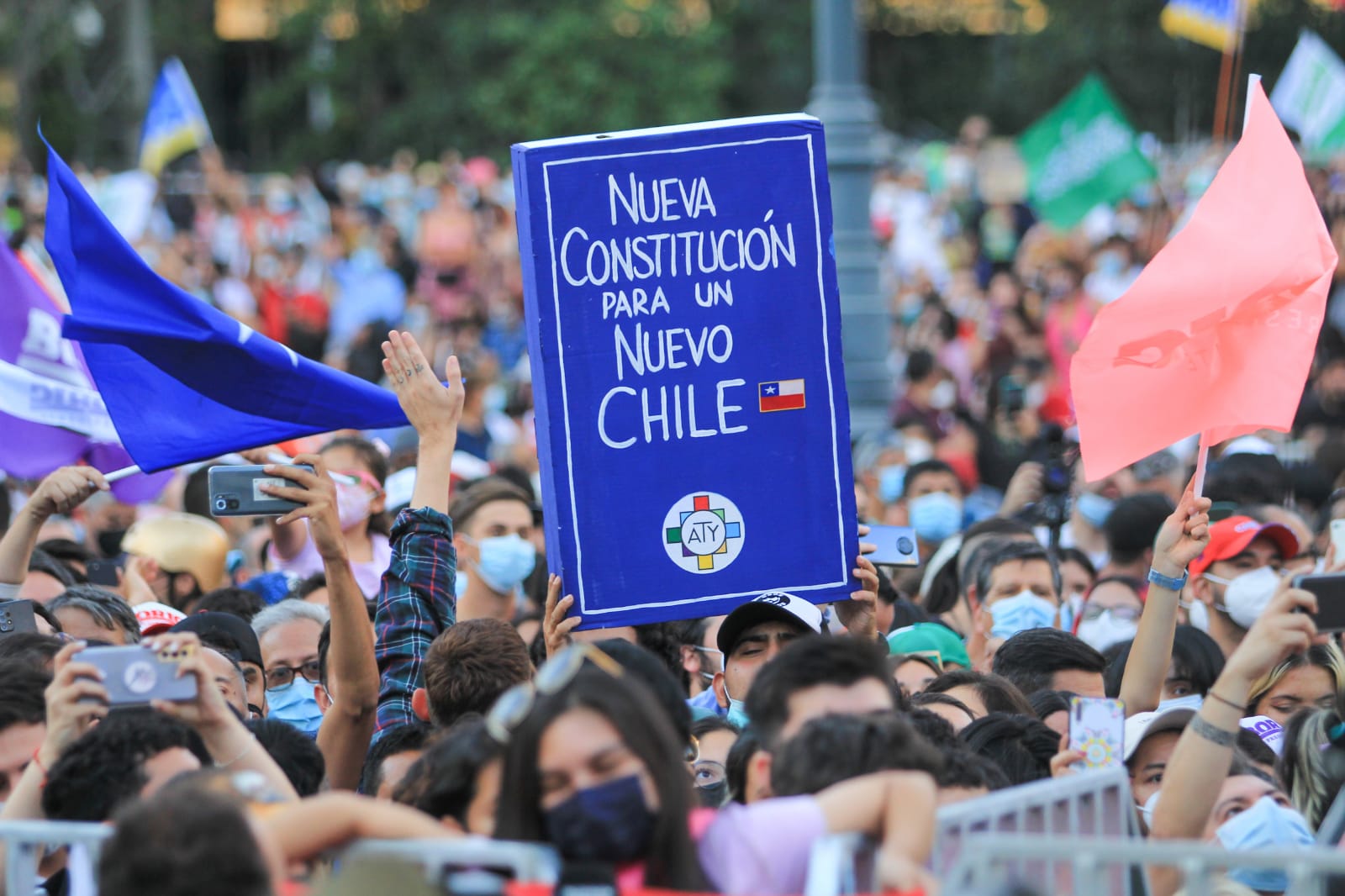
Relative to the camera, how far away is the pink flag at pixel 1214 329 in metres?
5.62

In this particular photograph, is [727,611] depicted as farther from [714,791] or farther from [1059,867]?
[1059,867]

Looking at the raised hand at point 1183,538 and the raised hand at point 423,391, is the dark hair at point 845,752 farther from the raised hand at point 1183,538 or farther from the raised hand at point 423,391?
the raised hand at point 423,391

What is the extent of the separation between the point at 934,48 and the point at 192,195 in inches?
689

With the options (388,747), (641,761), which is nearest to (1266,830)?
(641,761)

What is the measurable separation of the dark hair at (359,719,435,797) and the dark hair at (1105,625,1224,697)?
244 cm

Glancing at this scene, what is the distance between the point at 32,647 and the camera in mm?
5133

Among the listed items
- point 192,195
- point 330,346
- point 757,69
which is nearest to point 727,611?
point 330,346

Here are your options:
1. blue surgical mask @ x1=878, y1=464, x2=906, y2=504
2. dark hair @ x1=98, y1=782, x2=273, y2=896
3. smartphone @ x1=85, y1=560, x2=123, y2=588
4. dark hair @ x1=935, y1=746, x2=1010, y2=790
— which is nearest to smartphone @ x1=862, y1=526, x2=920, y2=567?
dark hair @ x1=935, y1=746, x2=1010, y2=790

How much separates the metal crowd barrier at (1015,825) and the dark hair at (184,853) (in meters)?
0.97

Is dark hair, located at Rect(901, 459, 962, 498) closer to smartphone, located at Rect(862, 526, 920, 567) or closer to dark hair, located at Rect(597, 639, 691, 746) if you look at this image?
smartphone, located at Rect(862, 526, 920, 567)

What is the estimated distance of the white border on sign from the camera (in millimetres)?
5398

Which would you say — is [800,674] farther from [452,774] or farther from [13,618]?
[13,618]

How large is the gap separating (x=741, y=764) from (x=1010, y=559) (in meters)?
3.03

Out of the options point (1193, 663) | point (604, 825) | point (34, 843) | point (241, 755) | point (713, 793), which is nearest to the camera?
point (604, 825)
